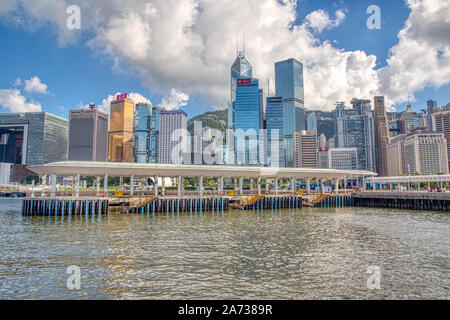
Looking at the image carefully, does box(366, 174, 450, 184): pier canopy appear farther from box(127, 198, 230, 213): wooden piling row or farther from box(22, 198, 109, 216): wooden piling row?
box(22, 198, 109, 216): wooden piling row

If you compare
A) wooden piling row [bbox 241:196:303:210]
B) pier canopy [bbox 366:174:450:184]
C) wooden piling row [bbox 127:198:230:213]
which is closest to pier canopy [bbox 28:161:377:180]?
wooden piling row [bbox 127:198:230:213]

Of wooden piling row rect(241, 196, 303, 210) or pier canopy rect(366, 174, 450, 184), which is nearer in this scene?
wooden piling row rect(241, 196, 303, 210)

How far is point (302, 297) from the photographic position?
13.4 meters

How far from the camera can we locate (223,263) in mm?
18734

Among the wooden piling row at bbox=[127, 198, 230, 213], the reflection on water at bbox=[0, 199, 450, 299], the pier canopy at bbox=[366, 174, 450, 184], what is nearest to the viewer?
the reflection on water at bbox=[0, 199, 450, 299]

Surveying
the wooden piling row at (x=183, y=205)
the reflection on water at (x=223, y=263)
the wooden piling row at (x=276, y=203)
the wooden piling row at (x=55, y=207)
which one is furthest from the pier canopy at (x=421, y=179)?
the wooden piling row at (x=55, y=207)

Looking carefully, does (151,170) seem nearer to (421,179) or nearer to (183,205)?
(183,205)

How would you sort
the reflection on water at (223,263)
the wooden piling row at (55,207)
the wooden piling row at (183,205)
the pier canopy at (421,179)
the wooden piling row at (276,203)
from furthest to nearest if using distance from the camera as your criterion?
the pier canopy at (421,179) < the wooden piling row at (276,203) < the wooden piling row at (183,205) < the wooden piling row at (55,207) < the reflection on water at (223,263)

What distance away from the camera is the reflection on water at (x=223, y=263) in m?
14.1

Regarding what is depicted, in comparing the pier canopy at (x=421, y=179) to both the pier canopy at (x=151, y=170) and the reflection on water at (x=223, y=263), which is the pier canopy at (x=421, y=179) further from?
the reflection on water at (x=223, y=263)

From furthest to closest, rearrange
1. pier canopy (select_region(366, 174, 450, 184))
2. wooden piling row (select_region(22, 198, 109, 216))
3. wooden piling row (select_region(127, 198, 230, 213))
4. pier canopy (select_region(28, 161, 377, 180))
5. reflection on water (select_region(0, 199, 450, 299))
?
pier canopy (select_region(366, 174, 450, 184)) < wooden piling row (select_region(127, 198, 230, 213)) < pier canopy (select_region(28, 161, 377, 180)) < wooden piling row (select_region(22, 198, 109, 216)) < reflection on water (select_region(0, 199, 450, 299))

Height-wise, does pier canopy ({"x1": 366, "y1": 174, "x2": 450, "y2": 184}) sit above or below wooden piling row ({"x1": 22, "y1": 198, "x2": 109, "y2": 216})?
above

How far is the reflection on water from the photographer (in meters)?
14.1

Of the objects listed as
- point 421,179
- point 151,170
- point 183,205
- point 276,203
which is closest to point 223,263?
point 183,205
